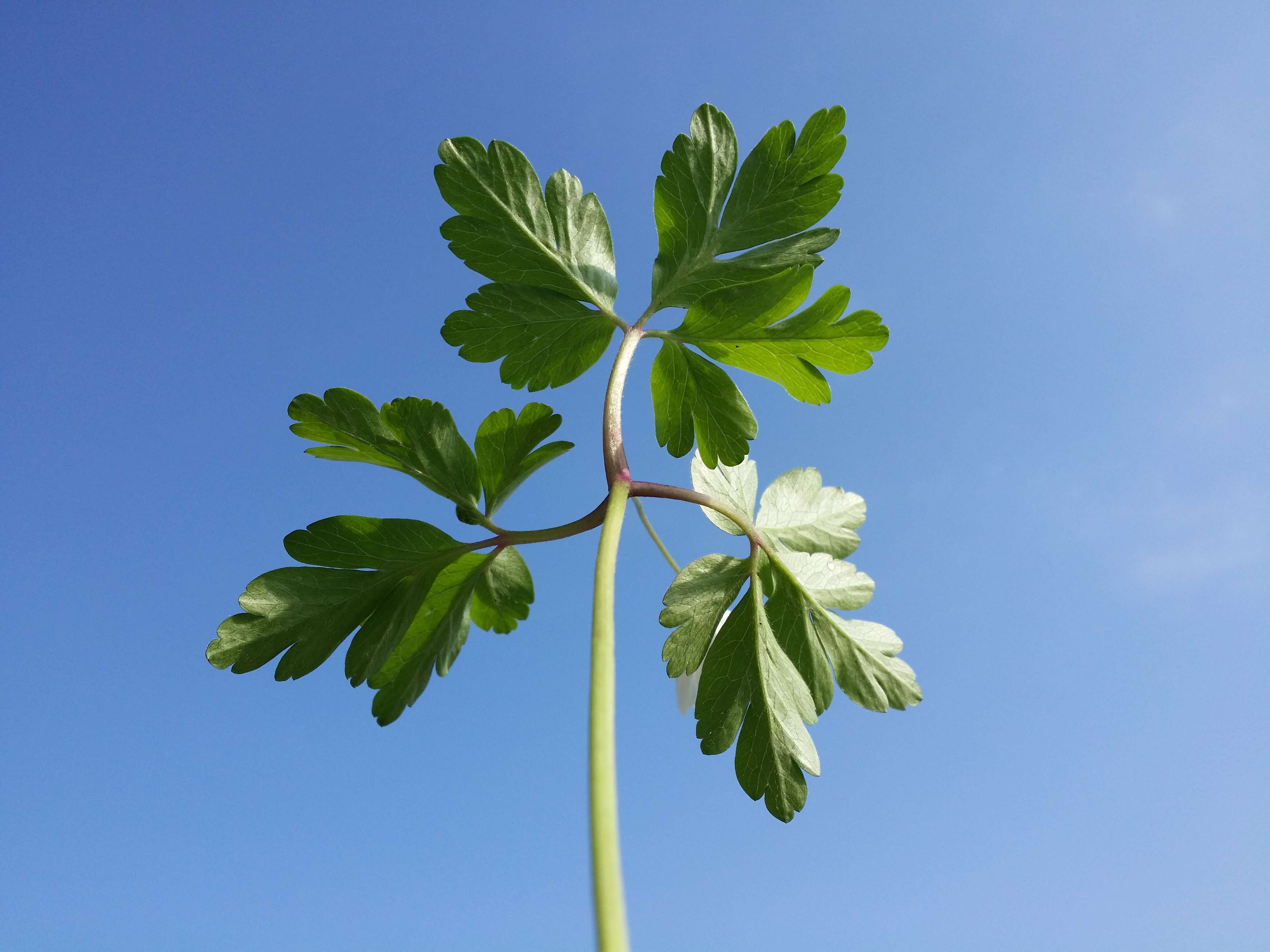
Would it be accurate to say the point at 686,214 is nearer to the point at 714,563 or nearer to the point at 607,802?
the point at 714,563

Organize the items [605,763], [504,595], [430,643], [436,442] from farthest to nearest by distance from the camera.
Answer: [504,595]
[430,643]
[436,442]
[605,763]

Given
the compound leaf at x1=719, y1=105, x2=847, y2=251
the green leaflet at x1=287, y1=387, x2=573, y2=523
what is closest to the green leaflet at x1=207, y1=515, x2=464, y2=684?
the green leaflet at x1=287, y1=387, x2=573, y2=523

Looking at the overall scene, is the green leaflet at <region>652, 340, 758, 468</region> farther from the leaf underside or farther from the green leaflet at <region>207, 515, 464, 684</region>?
the green leaflet at <region>207, 515, 464, 684</region>

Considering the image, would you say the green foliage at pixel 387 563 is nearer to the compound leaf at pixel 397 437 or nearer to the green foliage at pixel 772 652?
the compound leaf at pixel 397 437

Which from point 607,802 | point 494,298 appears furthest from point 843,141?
point 607,802

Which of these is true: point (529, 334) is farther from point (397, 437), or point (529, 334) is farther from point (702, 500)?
point (702, 500)

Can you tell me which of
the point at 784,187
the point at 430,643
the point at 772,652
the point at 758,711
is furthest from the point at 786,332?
the point at 430,643

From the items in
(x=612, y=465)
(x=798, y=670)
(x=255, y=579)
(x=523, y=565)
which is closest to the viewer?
(x=612, y=465)
